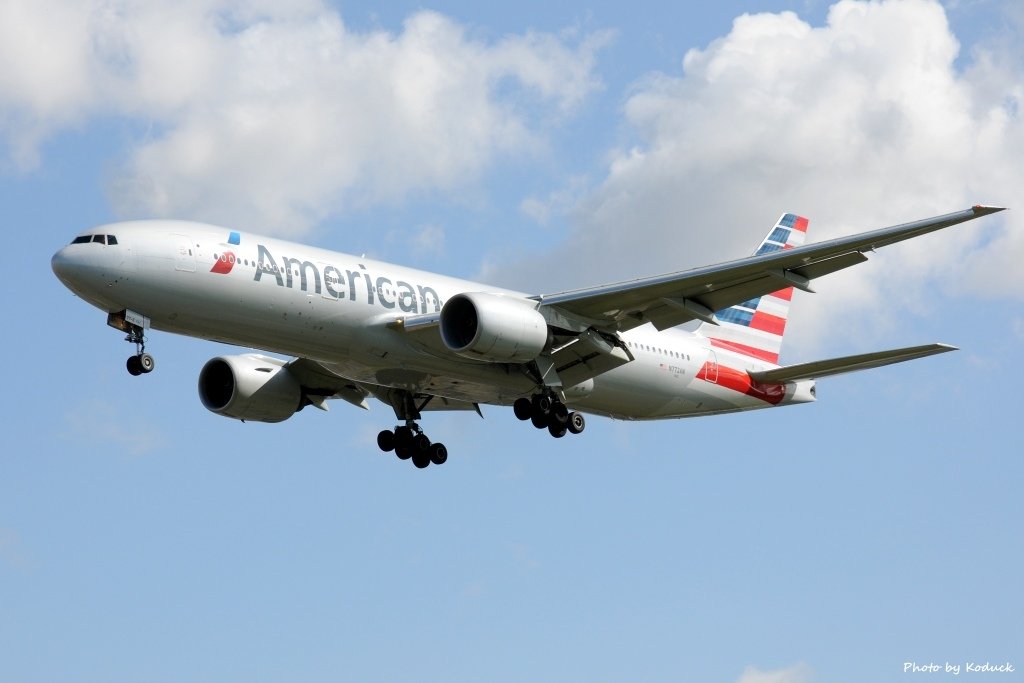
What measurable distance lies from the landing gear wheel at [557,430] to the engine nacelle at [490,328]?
10.7 feet

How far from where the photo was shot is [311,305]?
34.0 meters

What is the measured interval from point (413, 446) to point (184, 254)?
11.1m

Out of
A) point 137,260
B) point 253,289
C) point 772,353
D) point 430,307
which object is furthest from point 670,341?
point 137,260

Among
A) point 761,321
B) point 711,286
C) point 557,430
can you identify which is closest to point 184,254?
point 557,430

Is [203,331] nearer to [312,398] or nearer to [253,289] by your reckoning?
[253,289]

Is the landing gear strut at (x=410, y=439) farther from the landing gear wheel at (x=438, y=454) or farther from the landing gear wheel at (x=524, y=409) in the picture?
the landing gear wheel at (x=524, y=409)

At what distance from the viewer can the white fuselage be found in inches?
1275

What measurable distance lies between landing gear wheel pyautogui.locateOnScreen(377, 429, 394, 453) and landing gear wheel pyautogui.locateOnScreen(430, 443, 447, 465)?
117cm

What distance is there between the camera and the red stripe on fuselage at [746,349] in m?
42.9

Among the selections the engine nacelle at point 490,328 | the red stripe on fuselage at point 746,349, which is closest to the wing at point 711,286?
the engine nacelle at point 490,328

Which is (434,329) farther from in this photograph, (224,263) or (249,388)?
(249,388)

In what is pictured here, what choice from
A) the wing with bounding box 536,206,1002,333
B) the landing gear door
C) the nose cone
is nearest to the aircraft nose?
the nose cone

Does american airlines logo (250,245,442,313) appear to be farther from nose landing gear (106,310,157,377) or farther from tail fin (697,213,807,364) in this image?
tail fin (697,213,807,364)

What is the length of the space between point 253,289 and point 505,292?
715cm
